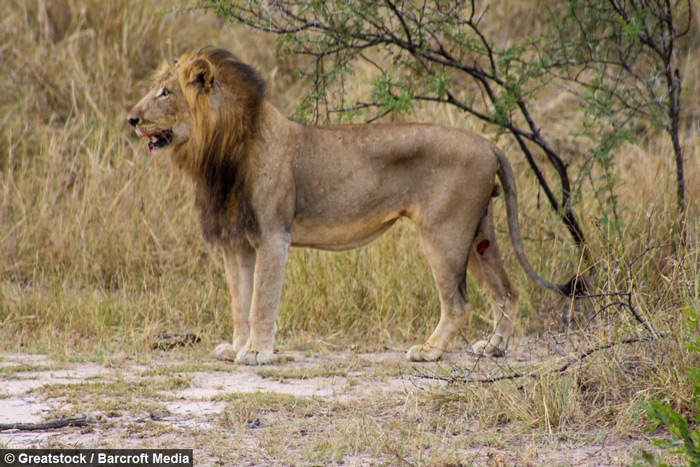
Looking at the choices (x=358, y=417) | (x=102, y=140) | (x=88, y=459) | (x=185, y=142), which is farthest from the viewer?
(x=102, y=140)

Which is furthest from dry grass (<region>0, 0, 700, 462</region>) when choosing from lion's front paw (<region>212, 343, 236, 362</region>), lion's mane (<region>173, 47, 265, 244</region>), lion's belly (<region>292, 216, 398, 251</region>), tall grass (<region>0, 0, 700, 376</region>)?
lion's mane (<region>173, 47, 265, 244</region>)

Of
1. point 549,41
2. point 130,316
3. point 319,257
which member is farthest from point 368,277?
point 549,41

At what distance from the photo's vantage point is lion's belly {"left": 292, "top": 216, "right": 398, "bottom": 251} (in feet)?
18.2

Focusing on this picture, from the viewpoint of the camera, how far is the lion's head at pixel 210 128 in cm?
527

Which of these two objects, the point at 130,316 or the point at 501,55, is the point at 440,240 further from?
the point at 130,316

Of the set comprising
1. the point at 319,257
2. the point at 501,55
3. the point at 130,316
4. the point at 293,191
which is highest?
the point at 501,55

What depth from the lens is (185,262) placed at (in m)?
7.61

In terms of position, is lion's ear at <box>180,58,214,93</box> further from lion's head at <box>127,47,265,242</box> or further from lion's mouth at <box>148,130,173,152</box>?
lion's mouth at <box>148,130,173,152</box>

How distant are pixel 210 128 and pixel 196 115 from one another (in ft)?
0.38

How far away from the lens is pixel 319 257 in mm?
6824

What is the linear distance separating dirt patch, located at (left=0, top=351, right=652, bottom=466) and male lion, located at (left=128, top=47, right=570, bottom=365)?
551 millimetres

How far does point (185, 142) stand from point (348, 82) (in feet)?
15.1

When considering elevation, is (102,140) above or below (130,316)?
above

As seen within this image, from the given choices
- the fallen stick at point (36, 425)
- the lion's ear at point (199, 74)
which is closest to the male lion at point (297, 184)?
the lion's ear at point (199, 74)
